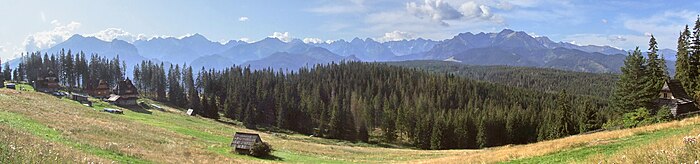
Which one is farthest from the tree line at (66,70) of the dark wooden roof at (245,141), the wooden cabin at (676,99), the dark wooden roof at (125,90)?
the wooden cabin at (676,99)

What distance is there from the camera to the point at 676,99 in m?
62.9

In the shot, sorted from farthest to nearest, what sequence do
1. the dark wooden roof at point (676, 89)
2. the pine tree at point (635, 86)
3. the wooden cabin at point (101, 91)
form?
the wooden cabin at point (101, 91)
the pine tree at point (635, 86)
the dark wooden roof at point (676, 89)

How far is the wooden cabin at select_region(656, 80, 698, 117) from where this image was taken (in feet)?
206

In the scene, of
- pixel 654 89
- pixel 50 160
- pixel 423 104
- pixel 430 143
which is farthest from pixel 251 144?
pixel 423 104

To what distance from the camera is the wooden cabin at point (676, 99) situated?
2472 inches

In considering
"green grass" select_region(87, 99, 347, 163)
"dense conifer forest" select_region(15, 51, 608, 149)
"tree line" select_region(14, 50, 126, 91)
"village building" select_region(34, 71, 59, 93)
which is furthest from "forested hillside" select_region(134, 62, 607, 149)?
"green grass" select_region(87, 99, 347, 163)

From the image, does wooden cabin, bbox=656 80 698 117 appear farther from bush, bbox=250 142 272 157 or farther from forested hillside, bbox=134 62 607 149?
bush, bbox=250 142 272 157

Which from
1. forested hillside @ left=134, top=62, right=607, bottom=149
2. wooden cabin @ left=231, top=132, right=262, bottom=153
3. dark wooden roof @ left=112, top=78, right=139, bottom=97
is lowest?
forested hillside @ left=134, top=62, right=607, bottom=149

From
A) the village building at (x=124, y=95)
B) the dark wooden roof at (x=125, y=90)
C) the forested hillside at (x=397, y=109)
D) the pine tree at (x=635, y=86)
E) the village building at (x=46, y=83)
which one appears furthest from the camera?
the village building at (x=46, y=83)

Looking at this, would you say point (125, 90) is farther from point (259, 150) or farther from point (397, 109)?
point (259, 150)

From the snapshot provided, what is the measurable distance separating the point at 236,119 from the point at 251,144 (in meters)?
96.7

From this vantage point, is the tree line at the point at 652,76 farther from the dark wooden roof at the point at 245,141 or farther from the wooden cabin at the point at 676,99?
the dark wooden roof at the point at 245,141

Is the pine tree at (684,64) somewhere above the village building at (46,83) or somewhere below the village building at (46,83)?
above

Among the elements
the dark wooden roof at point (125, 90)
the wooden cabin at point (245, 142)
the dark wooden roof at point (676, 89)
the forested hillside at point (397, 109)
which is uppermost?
the dark wooden roof at point (676, 89)
